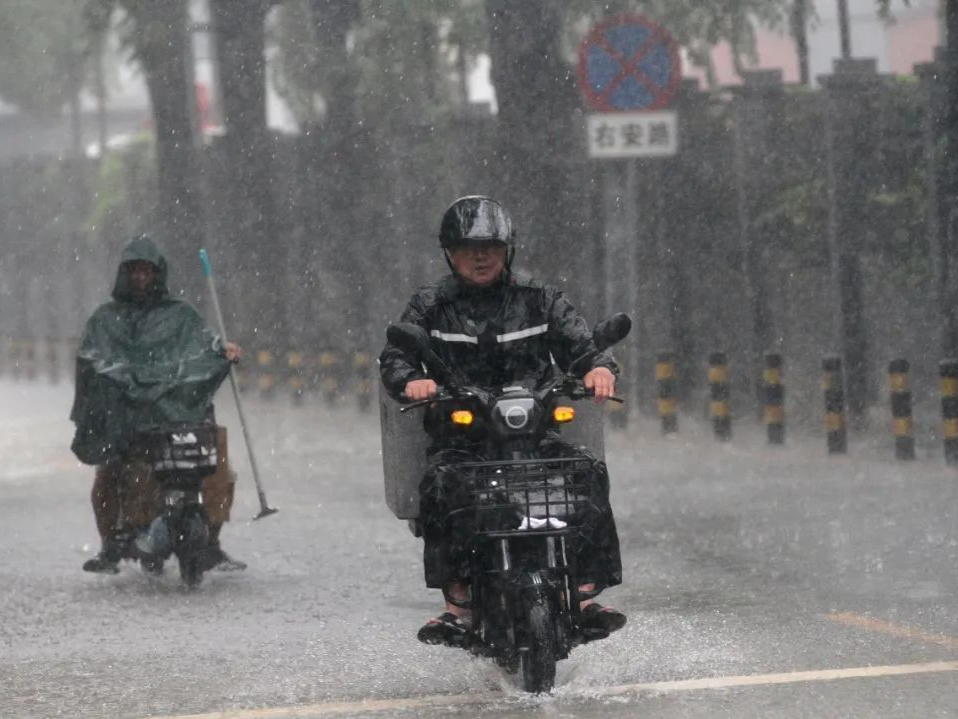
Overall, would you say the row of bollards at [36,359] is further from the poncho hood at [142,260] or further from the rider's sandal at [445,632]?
the rider's sandal at [445,632]

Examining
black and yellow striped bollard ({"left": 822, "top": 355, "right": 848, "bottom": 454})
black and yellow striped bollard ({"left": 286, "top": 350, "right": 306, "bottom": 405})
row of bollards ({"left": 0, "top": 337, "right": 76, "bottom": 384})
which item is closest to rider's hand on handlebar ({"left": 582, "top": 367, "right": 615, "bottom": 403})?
black and yellow striped bollard ({"left": 822, "top": 355, "right": 848, "bottom": 454})

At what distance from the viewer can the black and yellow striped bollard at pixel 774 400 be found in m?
17.4

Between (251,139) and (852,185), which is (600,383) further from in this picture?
(251,139)

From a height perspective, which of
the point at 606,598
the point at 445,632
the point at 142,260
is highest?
the point at 142,260

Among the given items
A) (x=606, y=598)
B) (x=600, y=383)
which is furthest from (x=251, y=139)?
(x=600, y=383)

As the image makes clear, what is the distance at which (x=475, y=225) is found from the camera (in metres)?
7.43

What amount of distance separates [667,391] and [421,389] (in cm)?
1223

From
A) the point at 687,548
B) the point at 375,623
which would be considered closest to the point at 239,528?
the point at 687,548

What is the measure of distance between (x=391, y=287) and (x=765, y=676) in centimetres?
2123

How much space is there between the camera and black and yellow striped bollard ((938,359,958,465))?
15328mm

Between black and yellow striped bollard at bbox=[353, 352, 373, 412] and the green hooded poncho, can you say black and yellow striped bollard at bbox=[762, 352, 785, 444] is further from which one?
black and yellow striped bollard at bbox=[353, 352, 373, 412]

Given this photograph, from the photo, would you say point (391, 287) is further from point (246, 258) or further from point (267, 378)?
point (246, 258)

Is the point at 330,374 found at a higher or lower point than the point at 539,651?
lower

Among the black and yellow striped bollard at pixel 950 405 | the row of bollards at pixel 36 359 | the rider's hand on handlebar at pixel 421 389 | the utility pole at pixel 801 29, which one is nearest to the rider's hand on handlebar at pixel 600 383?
Result: the rider's hand on handlebar at pixel 421 389
